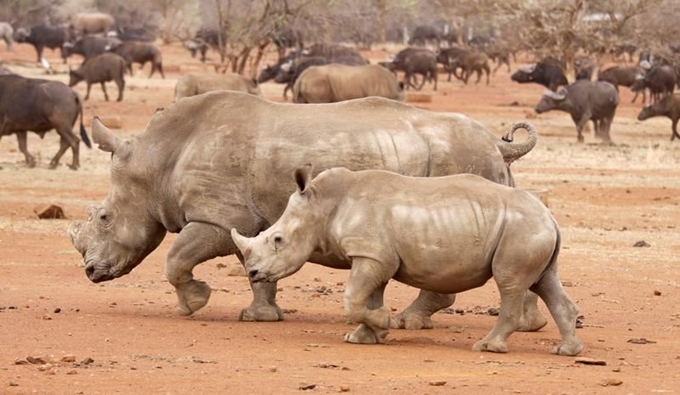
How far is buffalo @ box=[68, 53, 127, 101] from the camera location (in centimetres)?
3912

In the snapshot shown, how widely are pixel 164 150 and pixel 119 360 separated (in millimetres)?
2522

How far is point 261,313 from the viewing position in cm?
1029

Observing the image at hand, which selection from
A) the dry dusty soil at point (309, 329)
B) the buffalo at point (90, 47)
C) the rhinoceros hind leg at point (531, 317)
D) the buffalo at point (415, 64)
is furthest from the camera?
the buffalo at point (90, 47)

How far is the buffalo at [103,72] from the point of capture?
3912 cm

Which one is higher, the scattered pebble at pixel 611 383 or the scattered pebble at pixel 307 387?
the scattered pebble at pixel 611 383

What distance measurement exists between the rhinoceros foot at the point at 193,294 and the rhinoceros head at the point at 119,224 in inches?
20.8

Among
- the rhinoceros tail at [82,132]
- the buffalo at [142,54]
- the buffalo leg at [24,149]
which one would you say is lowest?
the buffalo at [142,54]

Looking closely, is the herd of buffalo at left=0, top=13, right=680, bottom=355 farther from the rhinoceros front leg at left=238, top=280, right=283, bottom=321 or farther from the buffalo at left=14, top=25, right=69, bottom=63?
the buffalo at left=14, top=25, right=69, bottom=63

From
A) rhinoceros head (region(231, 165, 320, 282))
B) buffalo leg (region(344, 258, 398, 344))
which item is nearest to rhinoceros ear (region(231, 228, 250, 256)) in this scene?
rhinoceros head (region(231, 165, 320, 282))

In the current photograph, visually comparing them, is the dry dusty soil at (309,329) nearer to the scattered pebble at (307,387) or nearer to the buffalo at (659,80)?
the scattered pebble at (307,387)

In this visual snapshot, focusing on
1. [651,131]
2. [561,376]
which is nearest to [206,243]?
[561,376]

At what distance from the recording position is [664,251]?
52.6 ft

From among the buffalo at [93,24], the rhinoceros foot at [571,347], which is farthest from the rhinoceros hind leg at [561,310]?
the buffalo at [93,24]

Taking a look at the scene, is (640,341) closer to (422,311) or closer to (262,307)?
(422,311)
